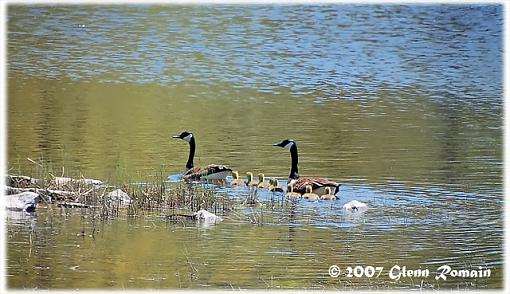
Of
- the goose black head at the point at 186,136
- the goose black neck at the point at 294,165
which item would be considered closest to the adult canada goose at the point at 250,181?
the goose black neck at the point at 294,165

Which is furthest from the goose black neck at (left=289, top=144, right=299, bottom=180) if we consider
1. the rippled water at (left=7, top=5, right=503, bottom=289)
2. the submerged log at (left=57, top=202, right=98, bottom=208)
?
the submerged log at (left=57, top=202, right=98, bottom=208)

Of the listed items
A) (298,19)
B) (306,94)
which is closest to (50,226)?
(306,94)

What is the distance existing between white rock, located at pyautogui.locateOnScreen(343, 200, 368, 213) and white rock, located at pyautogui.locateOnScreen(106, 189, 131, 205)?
1.95 meters

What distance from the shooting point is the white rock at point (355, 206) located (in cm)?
1038

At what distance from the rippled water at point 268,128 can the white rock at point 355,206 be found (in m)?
0.08

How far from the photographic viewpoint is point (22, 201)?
33.2 ft

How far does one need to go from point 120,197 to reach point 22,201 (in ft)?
2.83

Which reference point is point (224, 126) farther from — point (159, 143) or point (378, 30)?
point (378, 30)

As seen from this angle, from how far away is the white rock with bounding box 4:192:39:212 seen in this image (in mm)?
10062

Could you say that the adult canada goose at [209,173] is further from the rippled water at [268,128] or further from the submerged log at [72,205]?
the submerged log at [72,205]

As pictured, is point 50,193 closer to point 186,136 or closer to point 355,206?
point 355,206

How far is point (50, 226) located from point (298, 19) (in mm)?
13636

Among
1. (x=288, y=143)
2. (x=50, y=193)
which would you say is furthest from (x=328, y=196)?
(x=50, y=193)

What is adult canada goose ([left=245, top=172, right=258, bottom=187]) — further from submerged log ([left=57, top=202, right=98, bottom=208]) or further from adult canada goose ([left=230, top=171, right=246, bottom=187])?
submerged log ([left=57, top=202, right=98, bottom=208])
